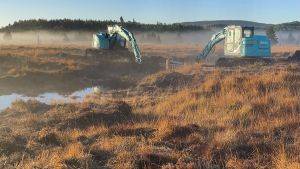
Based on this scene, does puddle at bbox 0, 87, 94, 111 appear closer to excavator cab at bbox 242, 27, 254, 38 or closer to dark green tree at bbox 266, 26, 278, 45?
excavator cab at bbox 242, 27, 254, 38

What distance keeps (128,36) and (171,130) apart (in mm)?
26252

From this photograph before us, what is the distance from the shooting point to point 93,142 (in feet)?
41.4

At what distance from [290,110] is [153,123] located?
377 centimetres

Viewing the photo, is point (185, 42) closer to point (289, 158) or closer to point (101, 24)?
point (101, 24)

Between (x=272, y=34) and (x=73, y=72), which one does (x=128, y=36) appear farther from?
(x=272, y=34)

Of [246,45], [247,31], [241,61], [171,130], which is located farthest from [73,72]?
[171,130]

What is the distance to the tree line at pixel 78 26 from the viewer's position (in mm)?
101688

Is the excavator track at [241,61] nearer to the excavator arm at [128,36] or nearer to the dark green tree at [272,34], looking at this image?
the excavator arm at [128,36]

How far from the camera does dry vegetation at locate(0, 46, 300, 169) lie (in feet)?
33.7

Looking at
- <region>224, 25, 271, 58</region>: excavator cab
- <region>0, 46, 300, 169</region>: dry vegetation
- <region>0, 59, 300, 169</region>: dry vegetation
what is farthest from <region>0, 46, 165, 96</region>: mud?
<region>0, 59, 300, 169</region>: dry vegetation

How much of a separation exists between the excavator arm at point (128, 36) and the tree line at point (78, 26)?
189 ft

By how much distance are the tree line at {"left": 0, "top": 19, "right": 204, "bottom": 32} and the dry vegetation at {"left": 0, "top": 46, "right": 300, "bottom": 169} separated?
8041 cm

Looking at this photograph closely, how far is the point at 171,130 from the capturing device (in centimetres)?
1248

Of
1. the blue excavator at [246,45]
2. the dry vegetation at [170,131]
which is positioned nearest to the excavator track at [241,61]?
the blue excavator at [246,45]
